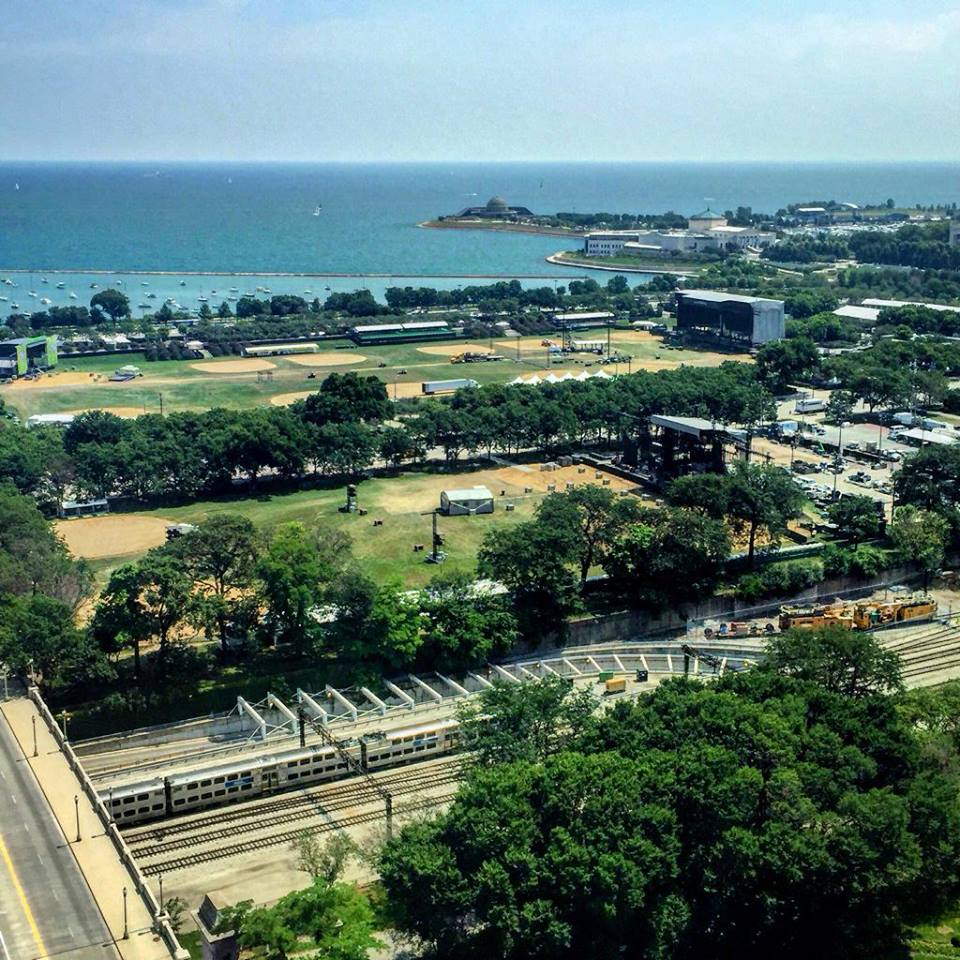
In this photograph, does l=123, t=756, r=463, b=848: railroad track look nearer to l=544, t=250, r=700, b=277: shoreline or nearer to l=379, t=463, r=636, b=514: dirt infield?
Answer: l=379, t=463, r=636, b=514: dirt infield

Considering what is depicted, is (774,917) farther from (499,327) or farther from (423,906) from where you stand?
(499,327)

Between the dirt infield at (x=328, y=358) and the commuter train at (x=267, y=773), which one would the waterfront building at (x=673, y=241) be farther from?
the commuter train at (x=267, y=773)

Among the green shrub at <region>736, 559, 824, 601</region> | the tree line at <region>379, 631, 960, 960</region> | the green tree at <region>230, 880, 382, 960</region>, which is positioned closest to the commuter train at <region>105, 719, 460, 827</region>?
the tree line at <region>379, 631, 960, 960</region>

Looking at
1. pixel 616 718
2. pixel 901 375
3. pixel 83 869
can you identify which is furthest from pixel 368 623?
pixel 901 375

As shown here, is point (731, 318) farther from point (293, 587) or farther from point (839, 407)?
point (293, 587)

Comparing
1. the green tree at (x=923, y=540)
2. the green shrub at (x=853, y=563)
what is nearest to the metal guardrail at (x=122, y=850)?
the green shrub at (x=853, y=563)

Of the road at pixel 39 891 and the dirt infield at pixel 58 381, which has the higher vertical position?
the dirt infield at pixel 58 381
